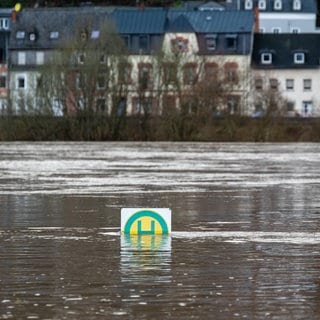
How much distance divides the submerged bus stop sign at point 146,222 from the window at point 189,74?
68.6m

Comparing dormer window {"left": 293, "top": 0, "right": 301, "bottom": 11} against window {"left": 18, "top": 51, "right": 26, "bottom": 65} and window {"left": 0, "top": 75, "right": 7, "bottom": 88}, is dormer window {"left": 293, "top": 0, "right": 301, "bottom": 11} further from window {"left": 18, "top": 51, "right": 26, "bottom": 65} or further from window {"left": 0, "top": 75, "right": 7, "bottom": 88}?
window {"left": 0, "top": 75, "right": 7, "bottom": 88}

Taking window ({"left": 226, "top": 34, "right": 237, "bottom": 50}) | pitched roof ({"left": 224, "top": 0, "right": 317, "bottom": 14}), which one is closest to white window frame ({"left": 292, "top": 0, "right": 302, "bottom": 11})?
pitched roof ({"left": 224, "top": 0, "right": 317, "bottom": 14})

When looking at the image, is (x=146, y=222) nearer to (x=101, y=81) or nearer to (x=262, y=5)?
(x=101, y=81)

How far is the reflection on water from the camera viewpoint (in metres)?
16.8

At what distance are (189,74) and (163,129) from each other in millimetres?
4208

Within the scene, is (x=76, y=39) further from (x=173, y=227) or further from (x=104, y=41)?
(x=173, y=227)

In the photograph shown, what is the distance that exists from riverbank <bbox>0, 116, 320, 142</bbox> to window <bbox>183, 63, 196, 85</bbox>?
2.71m

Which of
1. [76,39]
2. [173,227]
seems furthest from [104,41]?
[173,227]

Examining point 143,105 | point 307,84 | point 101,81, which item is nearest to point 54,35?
point 307,84

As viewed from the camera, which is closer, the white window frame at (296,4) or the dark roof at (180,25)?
the dark roof at (180,25)

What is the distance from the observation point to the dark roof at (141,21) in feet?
399

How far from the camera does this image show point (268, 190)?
35.0 metres

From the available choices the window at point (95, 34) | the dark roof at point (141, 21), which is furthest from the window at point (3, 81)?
the window at point (95, 34)

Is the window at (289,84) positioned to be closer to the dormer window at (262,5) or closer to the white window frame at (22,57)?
the white window frame at (22,57)
